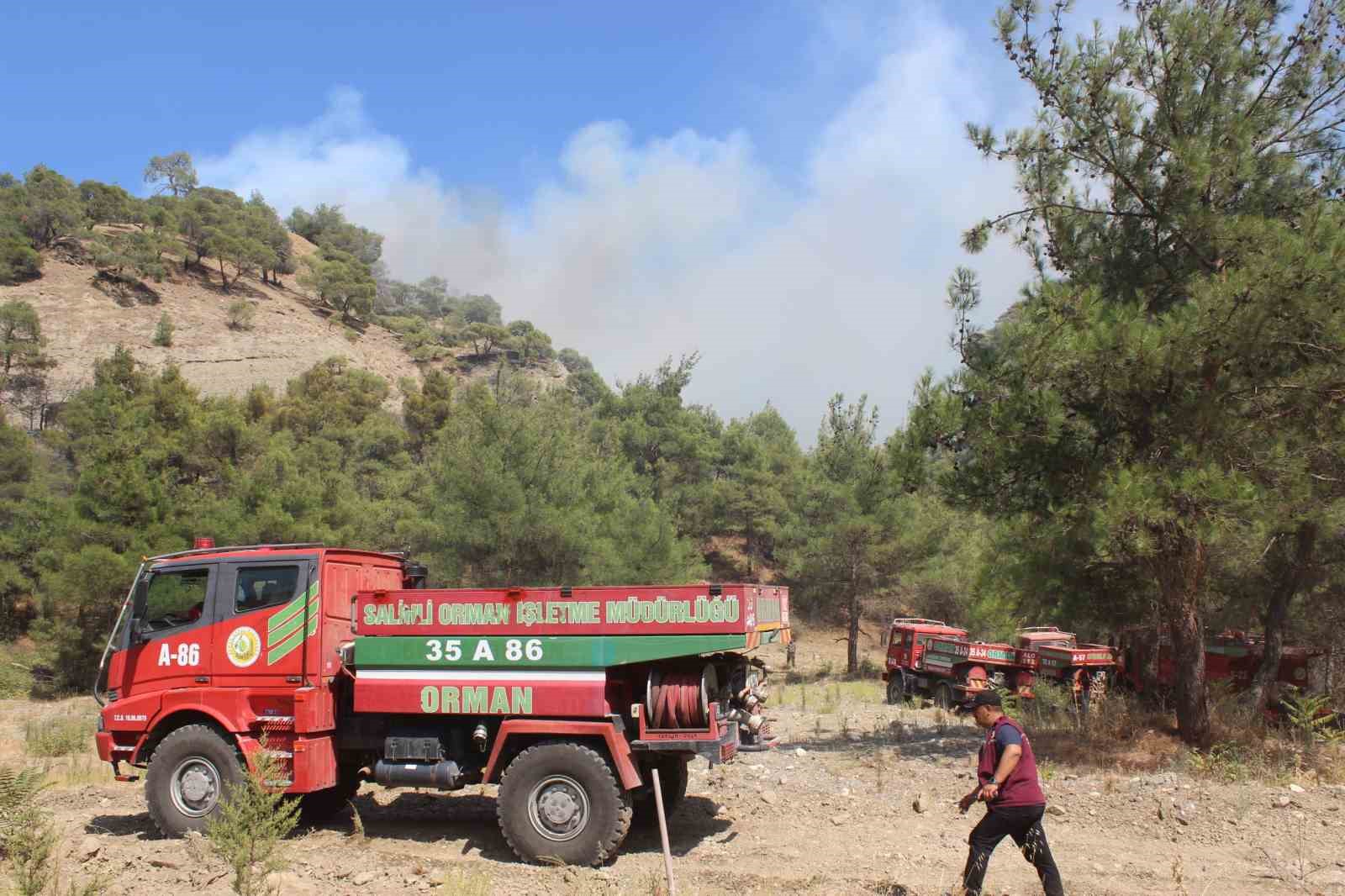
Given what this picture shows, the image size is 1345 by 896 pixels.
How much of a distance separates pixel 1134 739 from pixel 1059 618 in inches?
197

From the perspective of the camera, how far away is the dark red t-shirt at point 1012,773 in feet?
20.0

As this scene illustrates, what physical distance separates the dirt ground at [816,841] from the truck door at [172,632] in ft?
4.67

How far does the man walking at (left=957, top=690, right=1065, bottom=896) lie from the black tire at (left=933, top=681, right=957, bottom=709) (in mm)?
14318

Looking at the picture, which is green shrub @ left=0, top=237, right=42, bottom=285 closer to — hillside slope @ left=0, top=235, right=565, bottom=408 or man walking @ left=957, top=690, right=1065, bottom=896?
hillside slope @ left=0, top=235, right=565, bottom=408

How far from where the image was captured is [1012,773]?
614 centimetres

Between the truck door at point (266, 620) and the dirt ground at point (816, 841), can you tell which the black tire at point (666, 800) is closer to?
the dirt ground at point (816, 841)

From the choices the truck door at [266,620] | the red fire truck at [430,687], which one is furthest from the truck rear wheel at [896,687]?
the truck door at [266,620]

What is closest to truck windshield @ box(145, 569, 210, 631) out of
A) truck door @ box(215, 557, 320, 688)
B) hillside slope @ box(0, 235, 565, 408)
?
truck door @ box(215, 557, 320, 688)

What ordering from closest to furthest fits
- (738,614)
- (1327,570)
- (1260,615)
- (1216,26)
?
(738,614) → (1216,26) → (1327,570) → (1260,615)

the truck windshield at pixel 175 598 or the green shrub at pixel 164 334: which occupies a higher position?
the green shrub at pixel 164 334

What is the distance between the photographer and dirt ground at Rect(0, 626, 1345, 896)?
7199mm

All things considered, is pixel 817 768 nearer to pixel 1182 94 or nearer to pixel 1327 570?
pixel 1327 570

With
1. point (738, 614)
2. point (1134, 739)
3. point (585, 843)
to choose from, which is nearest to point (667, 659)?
point (738, 614)

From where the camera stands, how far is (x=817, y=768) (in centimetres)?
1188
